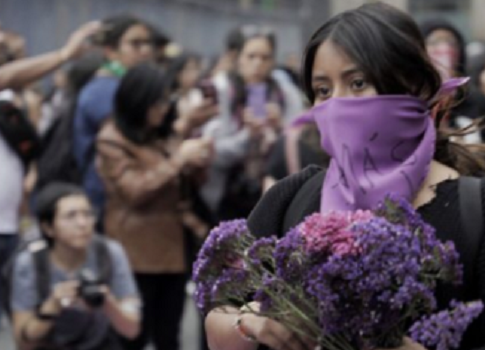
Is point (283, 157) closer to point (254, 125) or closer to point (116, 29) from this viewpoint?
point (254, 125)

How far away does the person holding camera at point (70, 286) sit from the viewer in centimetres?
680

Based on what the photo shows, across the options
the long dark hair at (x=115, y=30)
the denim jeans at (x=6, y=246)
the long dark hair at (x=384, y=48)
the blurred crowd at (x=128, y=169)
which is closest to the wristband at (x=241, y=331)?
the long dark hair at (x=384, y=48)

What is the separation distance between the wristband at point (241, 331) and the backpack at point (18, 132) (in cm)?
493

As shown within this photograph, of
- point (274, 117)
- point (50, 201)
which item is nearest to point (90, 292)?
point (50, 201)

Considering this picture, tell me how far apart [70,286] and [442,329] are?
400 cm

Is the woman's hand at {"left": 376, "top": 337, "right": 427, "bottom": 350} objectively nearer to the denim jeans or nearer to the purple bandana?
the purple bandana

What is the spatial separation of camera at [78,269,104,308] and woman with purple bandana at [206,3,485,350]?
3.53 metres

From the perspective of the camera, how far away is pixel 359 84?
Result: 132 inches

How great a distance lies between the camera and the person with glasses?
8.75 m

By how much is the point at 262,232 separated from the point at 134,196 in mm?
4644

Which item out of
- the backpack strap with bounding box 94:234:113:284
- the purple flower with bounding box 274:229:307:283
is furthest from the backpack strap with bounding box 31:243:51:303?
the purple flower with bounding box 274:229:307:283

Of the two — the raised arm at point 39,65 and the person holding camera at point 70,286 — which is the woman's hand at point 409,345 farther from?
the raised arm at point 39,65

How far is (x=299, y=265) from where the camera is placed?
3.01 meters

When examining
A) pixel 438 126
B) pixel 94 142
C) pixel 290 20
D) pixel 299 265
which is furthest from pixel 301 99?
pixel 290 20
